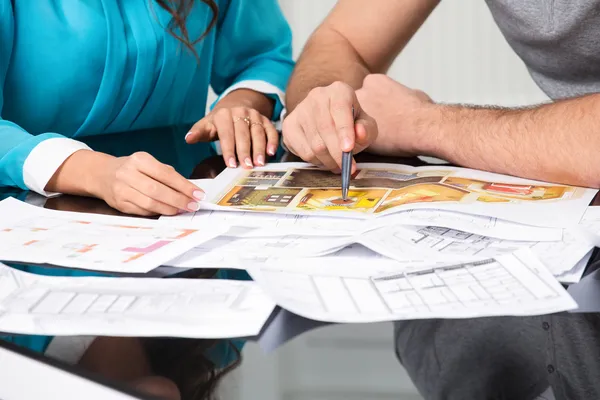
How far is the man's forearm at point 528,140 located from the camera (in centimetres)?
87

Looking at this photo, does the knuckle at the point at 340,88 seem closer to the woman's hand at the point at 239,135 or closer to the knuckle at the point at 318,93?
the knuckle at the point at 318,93

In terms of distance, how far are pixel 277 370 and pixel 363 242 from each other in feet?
0.71

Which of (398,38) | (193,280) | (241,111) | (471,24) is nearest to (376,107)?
(241,111)

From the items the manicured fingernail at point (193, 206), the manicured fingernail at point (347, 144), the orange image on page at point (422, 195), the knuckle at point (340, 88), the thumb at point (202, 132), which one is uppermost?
the knuckle at point (340, 88)

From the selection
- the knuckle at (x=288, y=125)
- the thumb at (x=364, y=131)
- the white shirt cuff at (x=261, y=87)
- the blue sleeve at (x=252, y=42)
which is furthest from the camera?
the blue sleeve at (x=252, y=42)

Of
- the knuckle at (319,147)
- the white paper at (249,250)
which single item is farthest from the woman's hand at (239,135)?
the white paper at (249,250)

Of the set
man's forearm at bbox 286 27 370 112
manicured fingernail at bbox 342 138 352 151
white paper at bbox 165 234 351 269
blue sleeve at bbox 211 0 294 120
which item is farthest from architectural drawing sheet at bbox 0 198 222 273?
blue sleeve at bbox 211 0 294 120

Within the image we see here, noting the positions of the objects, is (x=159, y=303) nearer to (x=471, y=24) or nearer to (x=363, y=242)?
(x=363, y=242)

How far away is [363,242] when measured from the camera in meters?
0.66

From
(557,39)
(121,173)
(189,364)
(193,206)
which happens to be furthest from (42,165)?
(557,39)

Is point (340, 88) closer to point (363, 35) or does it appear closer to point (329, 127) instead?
point (329, 127)

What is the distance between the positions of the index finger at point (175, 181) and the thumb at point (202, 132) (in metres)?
0.33

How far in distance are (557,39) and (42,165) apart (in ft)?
2.82

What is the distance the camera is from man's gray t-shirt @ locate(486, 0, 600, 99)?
3.97 ft
